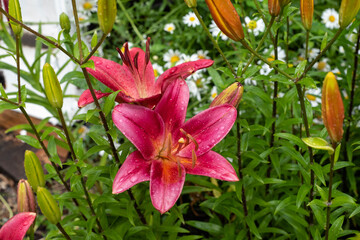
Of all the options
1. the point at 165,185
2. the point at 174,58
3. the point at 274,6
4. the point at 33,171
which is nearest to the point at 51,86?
the point at 33,171

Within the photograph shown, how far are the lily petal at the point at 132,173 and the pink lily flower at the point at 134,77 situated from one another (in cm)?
11

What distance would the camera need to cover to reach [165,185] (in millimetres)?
707

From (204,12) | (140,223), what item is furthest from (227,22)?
(204,12)

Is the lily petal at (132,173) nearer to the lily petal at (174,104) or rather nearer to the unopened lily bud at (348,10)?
the lily petal at (174,104)

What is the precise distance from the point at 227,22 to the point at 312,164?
0.36 m

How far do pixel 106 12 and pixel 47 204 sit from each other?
12.5 inches

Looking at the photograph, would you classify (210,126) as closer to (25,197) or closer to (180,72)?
(180,72)

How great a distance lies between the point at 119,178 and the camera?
0.70 meters

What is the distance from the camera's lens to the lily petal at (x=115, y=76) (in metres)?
0.79

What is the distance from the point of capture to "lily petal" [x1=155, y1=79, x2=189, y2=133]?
77 cm

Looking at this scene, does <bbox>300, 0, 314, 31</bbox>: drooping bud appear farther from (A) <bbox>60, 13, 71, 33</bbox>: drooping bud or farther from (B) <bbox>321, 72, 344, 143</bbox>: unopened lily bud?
(A) <bbox>60, 13, 71, 33</bbox>: drooping bud

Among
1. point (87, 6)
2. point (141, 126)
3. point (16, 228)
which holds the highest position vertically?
point (87, 6)

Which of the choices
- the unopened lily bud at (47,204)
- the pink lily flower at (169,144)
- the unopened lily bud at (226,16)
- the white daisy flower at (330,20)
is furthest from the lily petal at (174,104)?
the white daisy flower at (330,20)

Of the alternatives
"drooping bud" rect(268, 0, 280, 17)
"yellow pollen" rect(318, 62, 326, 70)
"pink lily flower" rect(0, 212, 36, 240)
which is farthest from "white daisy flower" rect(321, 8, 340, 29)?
"pink lily flower" rect(0, 212, 36, 240)
